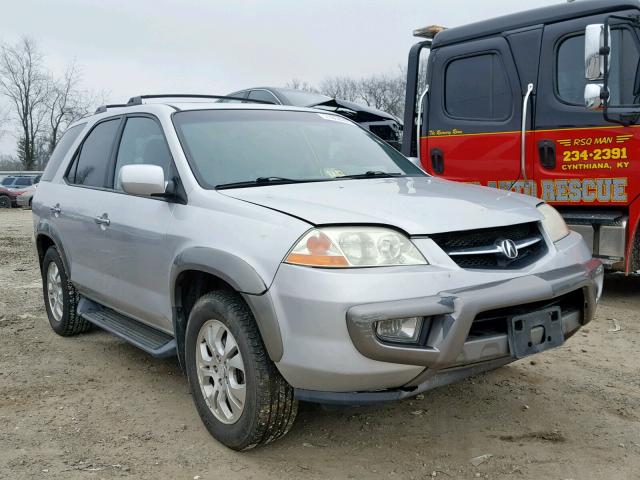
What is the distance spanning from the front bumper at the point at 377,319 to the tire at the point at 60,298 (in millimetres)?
2756

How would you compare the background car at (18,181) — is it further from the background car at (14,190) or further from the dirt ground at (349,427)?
the dirt ground at (349,427)

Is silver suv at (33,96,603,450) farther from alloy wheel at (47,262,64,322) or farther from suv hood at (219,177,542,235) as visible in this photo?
alloy wheel at (47,262,64,322)

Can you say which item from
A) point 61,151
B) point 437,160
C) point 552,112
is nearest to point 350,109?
point 437,160

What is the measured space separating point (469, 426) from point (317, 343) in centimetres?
116

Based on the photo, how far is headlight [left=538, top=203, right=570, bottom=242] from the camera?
10.1 ft

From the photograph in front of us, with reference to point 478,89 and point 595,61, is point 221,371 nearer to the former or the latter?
point 595,61

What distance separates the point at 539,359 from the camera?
4.17m

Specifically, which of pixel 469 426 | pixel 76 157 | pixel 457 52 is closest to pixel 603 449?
pixel 469 426

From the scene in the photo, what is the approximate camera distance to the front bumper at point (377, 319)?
2414mm

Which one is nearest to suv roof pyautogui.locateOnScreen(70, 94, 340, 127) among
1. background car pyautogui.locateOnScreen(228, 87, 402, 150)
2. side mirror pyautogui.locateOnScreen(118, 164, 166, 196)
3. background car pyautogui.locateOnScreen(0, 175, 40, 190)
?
side mirror pyautogui.locateOnScreen(118, 164, 166, 196)

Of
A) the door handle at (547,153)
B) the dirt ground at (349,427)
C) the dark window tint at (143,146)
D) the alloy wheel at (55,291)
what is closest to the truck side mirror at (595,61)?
the door handle at (547,153)

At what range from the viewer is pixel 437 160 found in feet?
21.3

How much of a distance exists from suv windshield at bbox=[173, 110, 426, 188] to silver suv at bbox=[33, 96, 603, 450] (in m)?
0.01

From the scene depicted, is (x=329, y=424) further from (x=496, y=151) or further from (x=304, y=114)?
(x=496, y=151)
